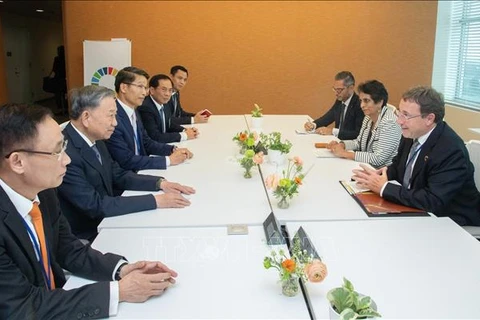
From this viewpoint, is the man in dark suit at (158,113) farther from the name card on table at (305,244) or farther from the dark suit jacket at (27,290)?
the dark suit jacket at (27,290)

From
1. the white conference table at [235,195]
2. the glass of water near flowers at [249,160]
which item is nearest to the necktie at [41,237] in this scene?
the white conference table at [235,195]

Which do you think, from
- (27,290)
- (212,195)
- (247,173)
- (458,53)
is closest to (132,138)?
(247,173)

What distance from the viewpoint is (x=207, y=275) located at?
5.11 feet

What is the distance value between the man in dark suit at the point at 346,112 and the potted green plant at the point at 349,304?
320 centimetres

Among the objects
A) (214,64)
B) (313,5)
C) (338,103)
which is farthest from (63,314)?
(313,5)

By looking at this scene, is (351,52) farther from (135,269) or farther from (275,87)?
(135,269)

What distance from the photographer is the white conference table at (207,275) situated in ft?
4.42

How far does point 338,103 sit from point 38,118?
408 centimetres

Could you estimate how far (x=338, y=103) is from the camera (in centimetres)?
504

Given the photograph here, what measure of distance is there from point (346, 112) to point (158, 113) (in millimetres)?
1963

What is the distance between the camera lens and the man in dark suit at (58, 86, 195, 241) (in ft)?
7.02

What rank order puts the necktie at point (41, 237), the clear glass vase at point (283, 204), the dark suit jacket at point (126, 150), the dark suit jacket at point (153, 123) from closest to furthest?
the necktie at point (41, 237) → the clear glass vase at point (283, 204) → the dark suit jacket at point (126, 150) → the dark suit jacket at point (153, 123)

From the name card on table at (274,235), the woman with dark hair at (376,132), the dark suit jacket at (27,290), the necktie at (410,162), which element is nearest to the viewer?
the dark suit jacket at (27,290)

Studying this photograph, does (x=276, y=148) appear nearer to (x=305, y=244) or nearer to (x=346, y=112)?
(x=305, y=244)
